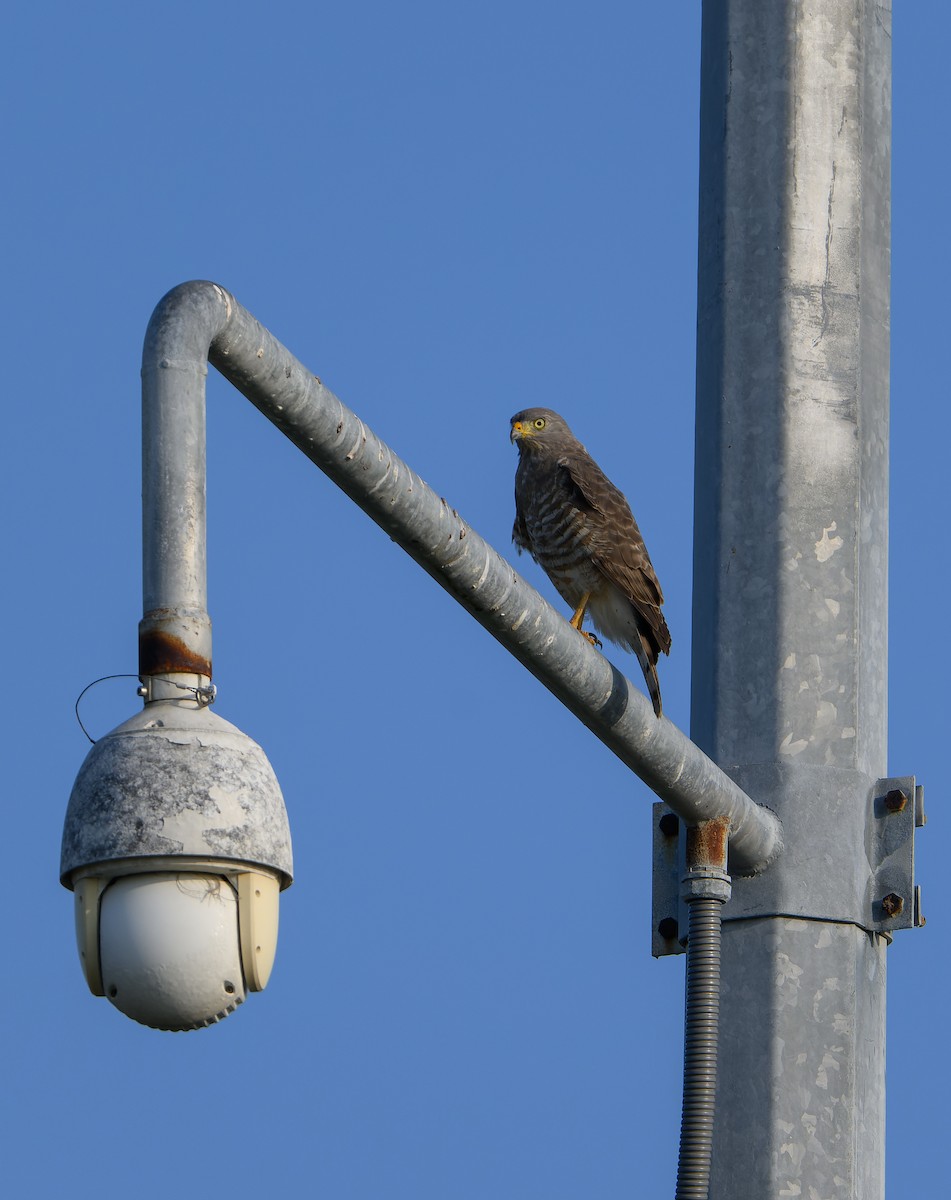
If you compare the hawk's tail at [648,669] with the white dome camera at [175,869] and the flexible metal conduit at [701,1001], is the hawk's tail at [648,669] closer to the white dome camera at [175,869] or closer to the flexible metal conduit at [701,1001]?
the flexible metal conduit at [701,1001]

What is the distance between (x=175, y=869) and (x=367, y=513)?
3.38 ft

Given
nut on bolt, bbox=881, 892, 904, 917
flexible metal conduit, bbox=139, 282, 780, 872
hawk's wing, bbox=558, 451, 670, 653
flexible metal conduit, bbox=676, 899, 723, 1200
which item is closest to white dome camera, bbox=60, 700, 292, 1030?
flexible metal conduit, bbox=139, 282, 780, 872

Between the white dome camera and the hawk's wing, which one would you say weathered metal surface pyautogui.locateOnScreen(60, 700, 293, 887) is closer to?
the white dome camera

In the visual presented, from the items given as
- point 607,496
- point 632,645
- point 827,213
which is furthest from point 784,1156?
point 607,496

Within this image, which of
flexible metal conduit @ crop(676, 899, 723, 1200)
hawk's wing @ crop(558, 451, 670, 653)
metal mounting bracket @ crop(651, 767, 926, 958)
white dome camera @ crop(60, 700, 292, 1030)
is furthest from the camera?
hawk's wing @ crop(558, 451, 670, 653)

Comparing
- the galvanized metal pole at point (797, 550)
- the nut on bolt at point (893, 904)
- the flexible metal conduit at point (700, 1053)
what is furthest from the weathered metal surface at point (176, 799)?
the nut on bolt at point (893, 904)

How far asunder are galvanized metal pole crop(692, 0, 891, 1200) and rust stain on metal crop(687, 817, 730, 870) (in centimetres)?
24

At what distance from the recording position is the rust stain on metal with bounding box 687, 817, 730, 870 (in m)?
5.21

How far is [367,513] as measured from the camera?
4461 millimetres

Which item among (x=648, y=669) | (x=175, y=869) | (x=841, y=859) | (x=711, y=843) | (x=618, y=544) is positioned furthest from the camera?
(x=618, y=544)

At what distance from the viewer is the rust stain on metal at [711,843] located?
205 inches

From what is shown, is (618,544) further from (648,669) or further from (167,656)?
(167,656)

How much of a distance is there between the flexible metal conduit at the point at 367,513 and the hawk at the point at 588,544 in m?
2.46

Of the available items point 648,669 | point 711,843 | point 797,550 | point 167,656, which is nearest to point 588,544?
point 648,669
